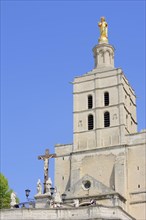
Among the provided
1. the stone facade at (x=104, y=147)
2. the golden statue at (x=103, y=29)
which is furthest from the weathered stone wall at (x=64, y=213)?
the golden statue at (x=103, y=29)

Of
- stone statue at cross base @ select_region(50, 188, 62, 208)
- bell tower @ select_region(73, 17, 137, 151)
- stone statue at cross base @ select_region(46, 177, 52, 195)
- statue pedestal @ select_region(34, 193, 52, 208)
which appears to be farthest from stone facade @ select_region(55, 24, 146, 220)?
stone statue at cross base @ select_region(50, 188, 62, 208)

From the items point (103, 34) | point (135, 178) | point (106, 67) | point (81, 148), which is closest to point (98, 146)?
point (81, 148)

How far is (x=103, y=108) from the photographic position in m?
61.3

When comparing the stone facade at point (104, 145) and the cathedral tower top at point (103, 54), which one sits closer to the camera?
the stone facade at point (104, 145)

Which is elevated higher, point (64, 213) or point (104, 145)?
point (104, 145)

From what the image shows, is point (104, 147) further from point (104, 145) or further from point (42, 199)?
point (42, 199)

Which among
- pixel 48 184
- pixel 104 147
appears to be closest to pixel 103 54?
pixel 104 147

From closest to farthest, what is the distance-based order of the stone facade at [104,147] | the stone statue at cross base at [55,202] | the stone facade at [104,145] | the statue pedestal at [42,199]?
the stone statue at cross base at [55,202] < the statue pedestal at [42,199] < the stone facade at [104,147] < the stone facade at [104,145]

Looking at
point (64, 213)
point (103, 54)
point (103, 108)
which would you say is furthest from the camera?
point (103, 54)

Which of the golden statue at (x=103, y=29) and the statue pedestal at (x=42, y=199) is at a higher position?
the golden statue at (x=103, y=29)

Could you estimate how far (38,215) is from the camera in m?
37.9

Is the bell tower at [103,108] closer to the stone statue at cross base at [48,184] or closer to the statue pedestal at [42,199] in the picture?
the stone statue at cross base at [48,184]

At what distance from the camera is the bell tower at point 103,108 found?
5962 cm

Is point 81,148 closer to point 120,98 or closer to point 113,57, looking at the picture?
point 120,98
